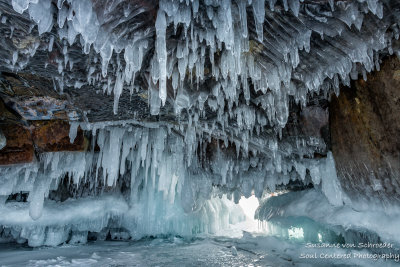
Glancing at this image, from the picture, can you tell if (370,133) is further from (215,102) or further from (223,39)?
(223,39)

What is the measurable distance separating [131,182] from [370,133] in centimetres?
695

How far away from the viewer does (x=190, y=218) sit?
12195 millimetres

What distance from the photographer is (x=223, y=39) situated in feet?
9.01

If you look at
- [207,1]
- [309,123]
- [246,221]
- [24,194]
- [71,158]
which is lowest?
[246,221]

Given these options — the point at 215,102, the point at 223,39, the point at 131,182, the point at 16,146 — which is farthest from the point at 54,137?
the point at 223,39

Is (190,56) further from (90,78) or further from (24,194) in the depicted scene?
(24,194)

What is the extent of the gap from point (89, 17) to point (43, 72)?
174 centimetres

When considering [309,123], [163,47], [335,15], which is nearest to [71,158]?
[163,47]

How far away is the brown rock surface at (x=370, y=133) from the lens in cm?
378

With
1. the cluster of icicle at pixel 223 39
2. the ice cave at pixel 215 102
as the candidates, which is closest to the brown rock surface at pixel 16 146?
the ice cave at pixel 215 102

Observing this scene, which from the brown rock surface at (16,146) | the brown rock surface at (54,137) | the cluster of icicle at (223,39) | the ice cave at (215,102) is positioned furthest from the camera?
the brown rock surface at (54,137)

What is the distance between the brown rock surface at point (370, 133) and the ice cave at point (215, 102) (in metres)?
0.02

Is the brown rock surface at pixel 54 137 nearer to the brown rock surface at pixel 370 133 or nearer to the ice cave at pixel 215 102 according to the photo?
the ice cave at pixel 215 102

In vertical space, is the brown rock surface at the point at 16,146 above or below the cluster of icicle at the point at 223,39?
below
